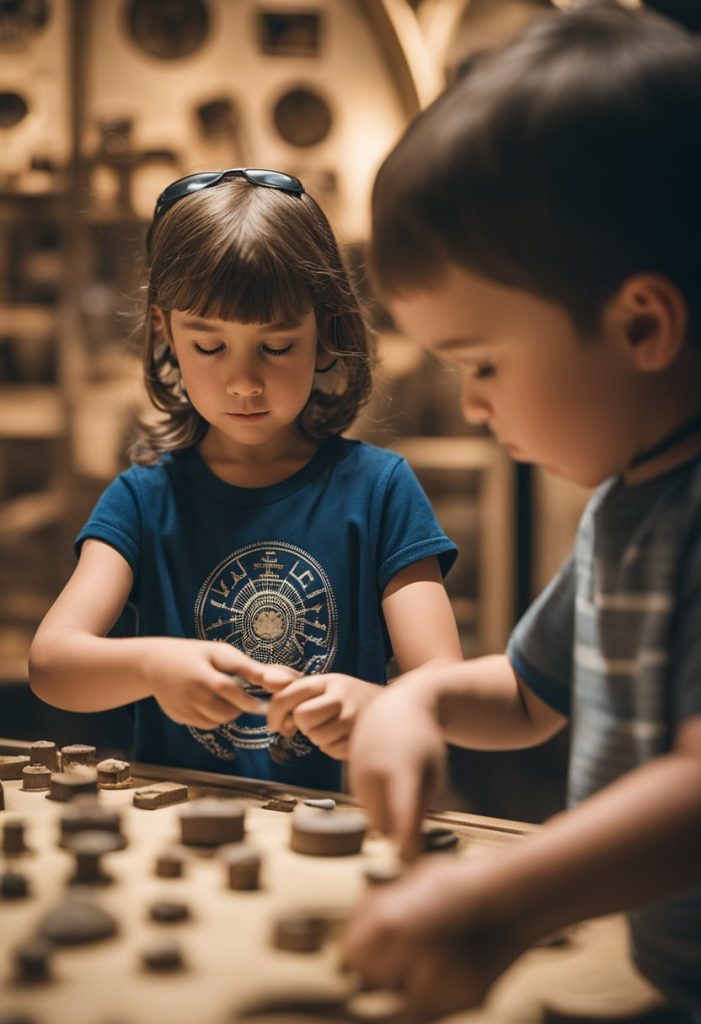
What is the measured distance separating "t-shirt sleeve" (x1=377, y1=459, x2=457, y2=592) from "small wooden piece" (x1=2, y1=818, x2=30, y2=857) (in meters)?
0.55

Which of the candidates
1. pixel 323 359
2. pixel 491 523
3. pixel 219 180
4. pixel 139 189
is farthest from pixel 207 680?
pixel 139 189

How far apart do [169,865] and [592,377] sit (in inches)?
16.6

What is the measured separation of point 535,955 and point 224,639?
2.12ft

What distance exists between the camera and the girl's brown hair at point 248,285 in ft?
3.97

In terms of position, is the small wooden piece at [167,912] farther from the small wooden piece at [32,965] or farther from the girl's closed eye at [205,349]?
the girl's closed eye at [205,349]

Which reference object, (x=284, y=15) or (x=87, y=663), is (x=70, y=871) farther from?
(x=284, y=15)

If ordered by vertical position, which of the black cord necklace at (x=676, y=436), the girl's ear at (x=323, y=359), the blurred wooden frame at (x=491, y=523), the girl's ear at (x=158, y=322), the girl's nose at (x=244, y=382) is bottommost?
the blurred wooden frame at (x=491, y=523)

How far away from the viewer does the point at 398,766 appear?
0.73 m

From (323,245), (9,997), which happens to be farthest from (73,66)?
(9,997)

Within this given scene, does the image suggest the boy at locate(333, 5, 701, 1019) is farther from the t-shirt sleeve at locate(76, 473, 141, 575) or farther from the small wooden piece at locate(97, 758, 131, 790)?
the t-shirt sleeve at locate(76, 473, 141, 575)

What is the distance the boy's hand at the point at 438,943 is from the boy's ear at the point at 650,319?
1.03 feet

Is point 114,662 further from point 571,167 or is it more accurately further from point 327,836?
point 571,167

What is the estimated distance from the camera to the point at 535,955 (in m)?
0.67

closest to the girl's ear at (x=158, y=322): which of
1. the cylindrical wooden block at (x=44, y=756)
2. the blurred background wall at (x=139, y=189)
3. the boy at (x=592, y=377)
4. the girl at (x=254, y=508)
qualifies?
the girl at (x=254, y=508)
